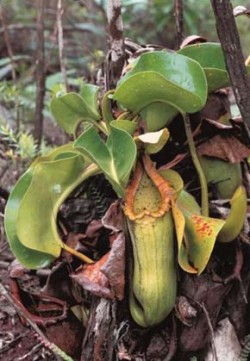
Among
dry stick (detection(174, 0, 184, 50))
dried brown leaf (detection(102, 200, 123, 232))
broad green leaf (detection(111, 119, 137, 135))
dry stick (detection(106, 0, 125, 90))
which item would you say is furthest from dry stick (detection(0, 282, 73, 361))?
dry stick (detection(174, 0, 184, 50))

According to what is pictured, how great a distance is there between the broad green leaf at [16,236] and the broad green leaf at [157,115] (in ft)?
0.70

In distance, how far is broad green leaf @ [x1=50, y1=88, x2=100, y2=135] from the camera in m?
1.06

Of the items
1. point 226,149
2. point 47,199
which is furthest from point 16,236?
point 226,149

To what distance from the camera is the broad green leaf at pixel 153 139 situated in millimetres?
908

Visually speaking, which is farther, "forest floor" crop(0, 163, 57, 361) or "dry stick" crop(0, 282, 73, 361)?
"forest floor" crop(0, 163, 57, 361)

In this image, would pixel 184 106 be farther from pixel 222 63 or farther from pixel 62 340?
pixel 62 340

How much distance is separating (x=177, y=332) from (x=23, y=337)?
1.16ft

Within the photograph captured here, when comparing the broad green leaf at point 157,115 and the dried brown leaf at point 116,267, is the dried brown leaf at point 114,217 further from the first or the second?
the broad green leaf at point 157,115

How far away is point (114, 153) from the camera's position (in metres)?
0.97

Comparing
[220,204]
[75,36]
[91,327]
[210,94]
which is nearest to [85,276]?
[91,327]

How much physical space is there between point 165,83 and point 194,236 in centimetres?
24

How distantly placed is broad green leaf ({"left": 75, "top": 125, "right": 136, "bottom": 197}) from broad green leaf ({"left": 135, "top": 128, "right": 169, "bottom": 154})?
0.02m

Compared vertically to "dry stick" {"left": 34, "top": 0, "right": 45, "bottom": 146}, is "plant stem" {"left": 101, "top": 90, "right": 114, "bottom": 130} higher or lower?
higher

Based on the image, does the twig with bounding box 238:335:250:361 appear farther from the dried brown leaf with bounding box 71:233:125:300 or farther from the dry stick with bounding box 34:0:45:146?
the dry stick with bounding box 34:0:45:146
